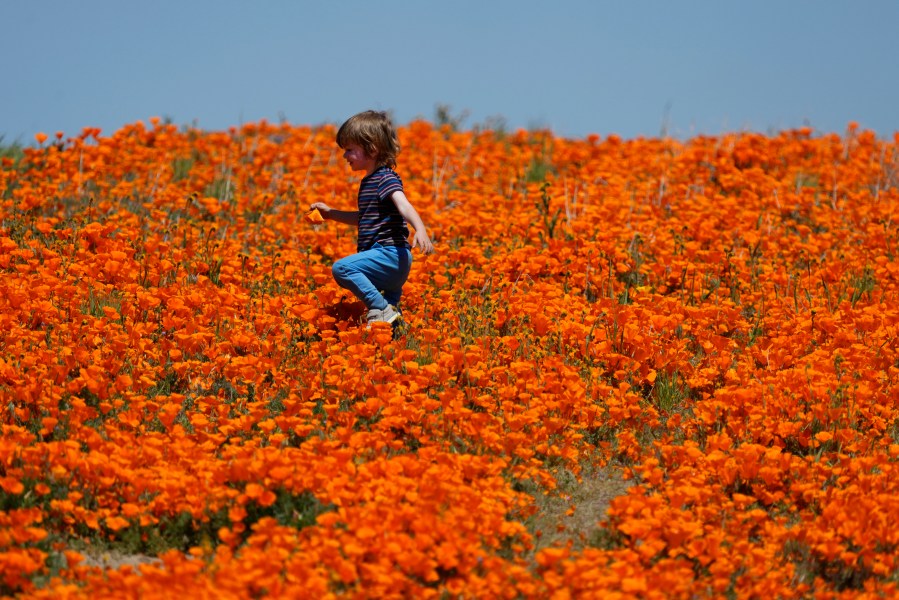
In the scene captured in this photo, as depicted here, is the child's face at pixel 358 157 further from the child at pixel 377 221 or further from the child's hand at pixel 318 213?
the child's hand at pixel 318 213

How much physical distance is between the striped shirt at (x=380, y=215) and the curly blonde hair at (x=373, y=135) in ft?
0.36

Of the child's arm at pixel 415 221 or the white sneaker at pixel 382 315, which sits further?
the white sneaker at pixel 382 315

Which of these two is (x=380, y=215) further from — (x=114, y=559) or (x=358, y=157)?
(x=114, y=559)

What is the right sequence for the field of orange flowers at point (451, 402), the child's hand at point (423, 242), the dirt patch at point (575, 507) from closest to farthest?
the field of orange flowers at point (451, 402)
the dirt patch at point (575, 507)
the child's hand at point (423, 242)

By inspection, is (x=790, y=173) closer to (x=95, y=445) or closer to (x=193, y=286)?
(x=193, y=286)

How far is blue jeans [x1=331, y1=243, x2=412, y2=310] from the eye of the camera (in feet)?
22.3

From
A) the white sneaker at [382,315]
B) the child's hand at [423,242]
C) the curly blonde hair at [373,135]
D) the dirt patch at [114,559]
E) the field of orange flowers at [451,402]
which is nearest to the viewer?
the field of orange flowers at [451,402]

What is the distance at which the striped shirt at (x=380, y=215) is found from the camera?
23.1 ft

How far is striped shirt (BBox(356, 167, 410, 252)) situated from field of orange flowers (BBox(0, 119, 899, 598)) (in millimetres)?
469

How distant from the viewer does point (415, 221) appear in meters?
6.61

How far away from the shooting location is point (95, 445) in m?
4.86

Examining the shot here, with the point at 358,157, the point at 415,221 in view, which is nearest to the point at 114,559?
the point at 415,221

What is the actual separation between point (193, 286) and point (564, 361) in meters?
2.65

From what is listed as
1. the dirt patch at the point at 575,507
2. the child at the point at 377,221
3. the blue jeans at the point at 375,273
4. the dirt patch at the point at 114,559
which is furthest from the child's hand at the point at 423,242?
the dirt patch at the point at 114,559
